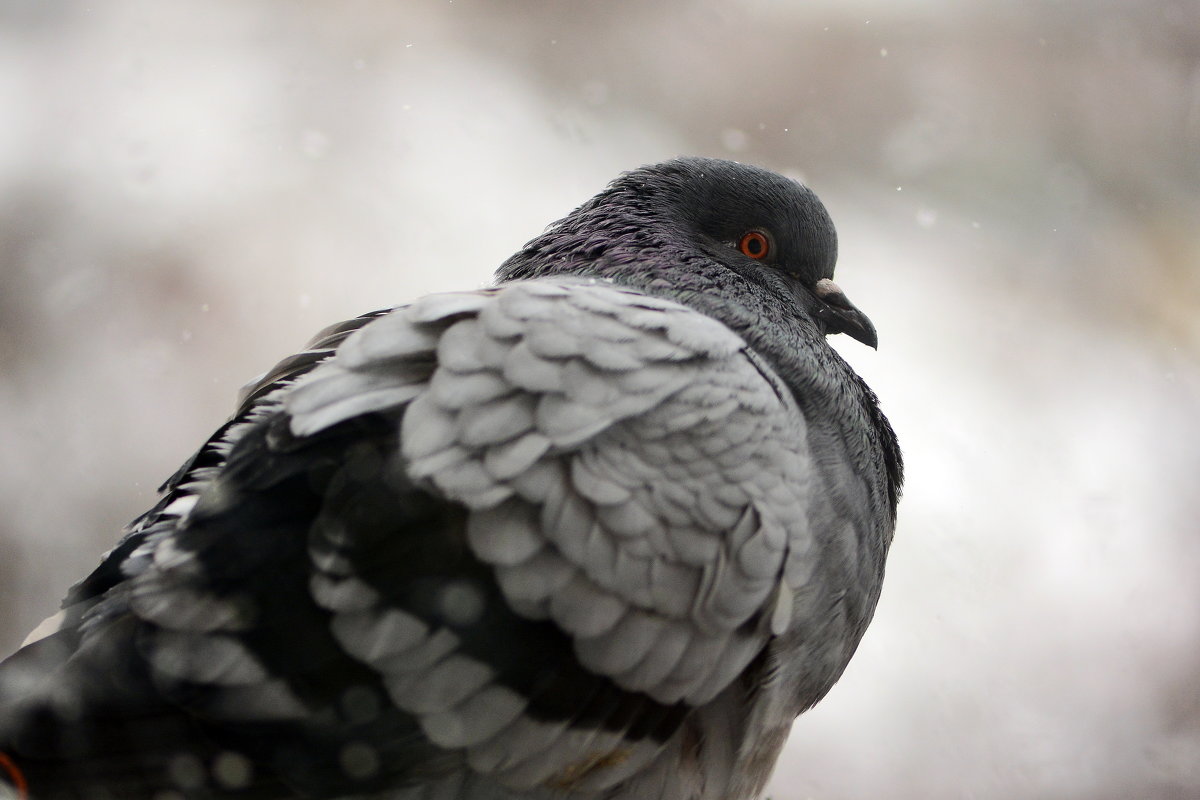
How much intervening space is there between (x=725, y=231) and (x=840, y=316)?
283mm

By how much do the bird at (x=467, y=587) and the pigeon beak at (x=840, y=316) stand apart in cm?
53

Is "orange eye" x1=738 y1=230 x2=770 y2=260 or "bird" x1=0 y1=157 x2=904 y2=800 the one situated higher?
"orange eye" x1=738 y1=230 x2=770 y2=260

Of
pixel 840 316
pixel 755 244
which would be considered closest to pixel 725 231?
pixel 755 244

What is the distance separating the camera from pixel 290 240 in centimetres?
250

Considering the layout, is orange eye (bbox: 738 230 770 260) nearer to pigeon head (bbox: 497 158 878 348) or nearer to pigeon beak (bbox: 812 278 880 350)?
pigeon head (bbox: 497 158 878 348)

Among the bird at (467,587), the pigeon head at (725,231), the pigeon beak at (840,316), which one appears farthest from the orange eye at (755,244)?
the bird at (467,587)

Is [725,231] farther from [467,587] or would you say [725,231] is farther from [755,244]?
[467,587]

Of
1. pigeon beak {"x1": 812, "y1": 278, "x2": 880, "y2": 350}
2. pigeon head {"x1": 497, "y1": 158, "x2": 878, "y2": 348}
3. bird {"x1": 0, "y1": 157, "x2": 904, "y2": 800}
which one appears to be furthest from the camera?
pigeon beak {"x1": 812, "y1": 278, "x2": 880, "y2": 350}

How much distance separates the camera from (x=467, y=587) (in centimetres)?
106

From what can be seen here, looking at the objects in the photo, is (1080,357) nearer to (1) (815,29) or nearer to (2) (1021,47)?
(2) (1021,47)

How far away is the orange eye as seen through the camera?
5.95ft

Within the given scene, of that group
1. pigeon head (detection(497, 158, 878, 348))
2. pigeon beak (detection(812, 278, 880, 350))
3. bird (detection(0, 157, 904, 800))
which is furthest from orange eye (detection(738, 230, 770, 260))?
bird (detection(0, 157, 904, 800))

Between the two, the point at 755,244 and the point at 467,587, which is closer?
the point at 467,587

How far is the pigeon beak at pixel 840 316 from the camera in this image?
180 centimetres
